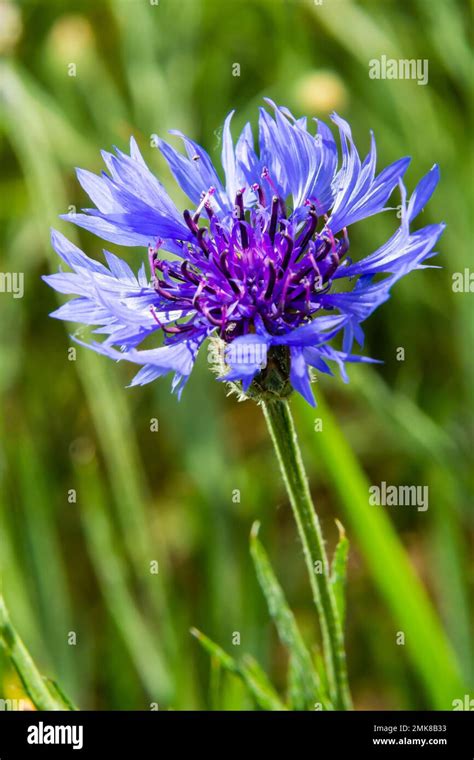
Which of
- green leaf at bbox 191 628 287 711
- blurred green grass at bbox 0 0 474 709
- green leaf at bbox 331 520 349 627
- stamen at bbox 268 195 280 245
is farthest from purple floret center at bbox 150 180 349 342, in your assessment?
blurred green grass at bbox 0 0 474 709

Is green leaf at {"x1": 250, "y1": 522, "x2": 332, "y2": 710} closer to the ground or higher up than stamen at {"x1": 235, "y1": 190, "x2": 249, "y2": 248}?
closer to the ground

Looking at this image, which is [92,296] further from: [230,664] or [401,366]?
[401,366]

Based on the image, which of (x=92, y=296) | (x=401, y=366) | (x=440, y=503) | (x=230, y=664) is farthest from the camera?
(x=401, y=366)

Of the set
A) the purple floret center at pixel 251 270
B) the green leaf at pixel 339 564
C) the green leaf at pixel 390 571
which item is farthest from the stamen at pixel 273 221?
the green leaf at pixel 390 571

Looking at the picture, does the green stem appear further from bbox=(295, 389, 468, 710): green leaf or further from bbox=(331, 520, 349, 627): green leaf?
bbox=(295, 389, 468, 710): green leaf

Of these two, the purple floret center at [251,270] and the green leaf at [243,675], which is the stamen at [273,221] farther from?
the green leaf at [243,675]

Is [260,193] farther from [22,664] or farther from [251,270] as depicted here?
[22,664]
